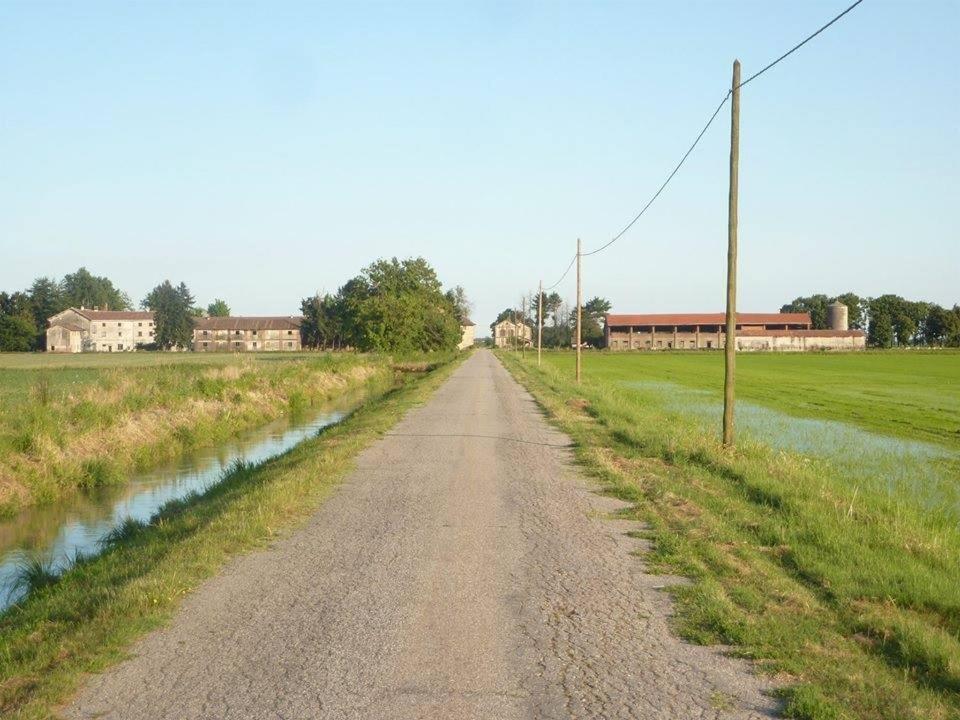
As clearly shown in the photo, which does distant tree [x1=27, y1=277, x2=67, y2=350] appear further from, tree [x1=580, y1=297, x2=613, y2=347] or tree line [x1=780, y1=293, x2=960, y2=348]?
tree line [x1=780, y1=293, x2=960, y2=348]

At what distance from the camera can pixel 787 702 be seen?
5207 mm

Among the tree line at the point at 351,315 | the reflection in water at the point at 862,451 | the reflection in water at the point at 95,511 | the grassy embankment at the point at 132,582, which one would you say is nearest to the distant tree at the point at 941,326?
the tree line at the point at 351,315

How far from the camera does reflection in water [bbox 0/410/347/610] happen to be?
12063 millimetres

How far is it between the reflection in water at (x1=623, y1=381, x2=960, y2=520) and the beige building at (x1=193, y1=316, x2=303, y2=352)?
5252 inches

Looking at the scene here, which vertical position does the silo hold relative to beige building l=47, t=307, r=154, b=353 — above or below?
above

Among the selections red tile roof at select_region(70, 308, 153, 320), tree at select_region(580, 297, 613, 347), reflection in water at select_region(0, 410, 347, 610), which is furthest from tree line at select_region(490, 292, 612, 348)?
reflection in water at select_region(0, 410, 347, 610)

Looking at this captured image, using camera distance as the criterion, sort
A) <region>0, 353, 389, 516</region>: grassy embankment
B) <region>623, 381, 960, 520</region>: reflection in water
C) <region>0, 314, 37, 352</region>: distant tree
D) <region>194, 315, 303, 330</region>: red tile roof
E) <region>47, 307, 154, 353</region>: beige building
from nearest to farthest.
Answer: <region>623, 381, 960, 520</region>: reflection in water < <region>0, 353, 389, 516</region>: grassy embankment < <region>0, 314, 37, 352</region>: distant tree < <region>47, 307, 154, 353</region>: beige building < <region>194, 315, 303, 330</region>: red tile roof

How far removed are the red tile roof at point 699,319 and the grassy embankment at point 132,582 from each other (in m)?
139

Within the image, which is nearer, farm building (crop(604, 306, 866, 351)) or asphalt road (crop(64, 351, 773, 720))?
asphalt road (crop(64, 351, 773, 720))

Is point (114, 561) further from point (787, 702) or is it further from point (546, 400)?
point (546, 400)

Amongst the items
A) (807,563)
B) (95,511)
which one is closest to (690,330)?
(95,511)

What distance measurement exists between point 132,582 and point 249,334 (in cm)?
15956

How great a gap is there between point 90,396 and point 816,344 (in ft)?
432

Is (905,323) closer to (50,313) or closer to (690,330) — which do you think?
(690,330)
